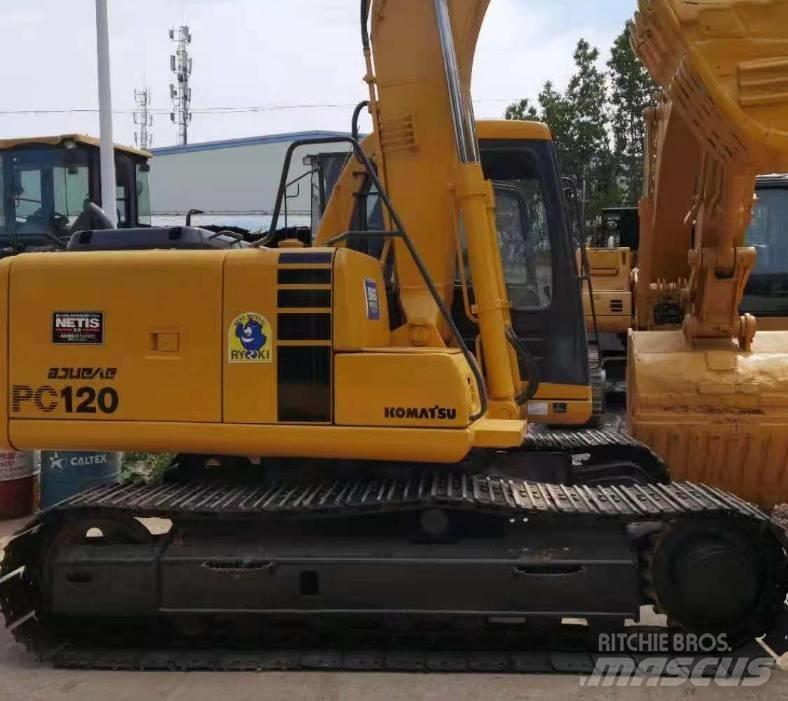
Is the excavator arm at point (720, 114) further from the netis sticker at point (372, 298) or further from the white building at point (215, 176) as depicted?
the white building at point (215, 176)

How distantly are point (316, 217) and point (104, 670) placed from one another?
2.94 metres

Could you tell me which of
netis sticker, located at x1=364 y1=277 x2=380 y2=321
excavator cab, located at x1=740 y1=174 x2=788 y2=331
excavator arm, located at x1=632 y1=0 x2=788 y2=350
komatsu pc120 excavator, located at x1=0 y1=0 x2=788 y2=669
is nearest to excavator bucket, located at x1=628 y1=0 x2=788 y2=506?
excavator arm, located at x1=632 y1=0 x2=788 y2=350

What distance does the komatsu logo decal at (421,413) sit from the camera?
4.07 metres

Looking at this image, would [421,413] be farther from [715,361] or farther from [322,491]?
[715,361]

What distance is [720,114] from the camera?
418cm

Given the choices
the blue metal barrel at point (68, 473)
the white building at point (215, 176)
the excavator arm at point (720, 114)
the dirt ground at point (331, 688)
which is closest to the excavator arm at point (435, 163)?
the excavator arm at point (720, 114)

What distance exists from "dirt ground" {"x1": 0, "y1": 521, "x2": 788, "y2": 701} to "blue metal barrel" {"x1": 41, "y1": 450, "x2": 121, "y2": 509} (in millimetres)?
2529

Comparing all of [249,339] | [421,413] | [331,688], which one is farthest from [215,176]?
[331,688]

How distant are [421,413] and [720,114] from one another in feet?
6.12

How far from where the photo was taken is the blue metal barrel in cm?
650

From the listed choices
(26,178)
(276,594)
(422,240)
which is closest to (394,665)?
(276,594)

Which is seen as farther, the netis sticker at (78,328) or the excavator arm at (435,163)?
the excavator arm at (435,163)

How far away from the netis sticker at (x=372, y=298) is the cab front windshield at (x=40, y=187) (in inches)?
284

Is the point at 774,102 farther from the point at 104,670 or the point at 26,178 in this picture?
the point at 26,178
